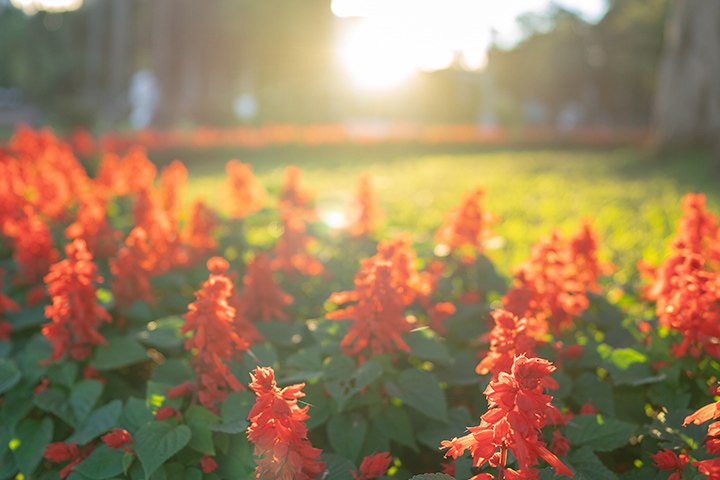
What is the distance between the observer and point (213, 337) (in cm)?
247

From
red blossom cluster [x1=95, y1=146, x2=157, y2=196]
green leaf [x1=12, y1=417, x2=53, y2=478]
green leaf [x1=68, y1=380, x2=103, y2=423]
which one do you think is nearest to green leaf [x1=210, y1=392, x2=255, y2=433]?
green leaf [x1=68, y1=380, x2=103, y2=423]

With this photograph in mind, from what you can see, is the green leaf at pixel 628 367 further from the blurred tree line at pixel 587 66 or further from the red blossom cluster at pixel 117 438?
the blurred tree line at pixel 587 66

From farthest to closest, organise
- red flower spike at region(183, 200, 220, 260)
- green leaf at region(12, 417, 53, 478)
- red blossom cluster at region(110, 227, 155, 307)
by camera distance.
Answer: red flower spike at region(183, 200, 220, 260) → red blossom cluster at region(110, 227, 155, 307) → green leaf at region(12, 417, 53, 478)

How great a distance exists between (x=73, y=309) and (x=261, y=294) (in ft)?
2.72

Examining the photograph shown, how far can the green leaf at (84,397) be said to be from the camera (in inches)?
107

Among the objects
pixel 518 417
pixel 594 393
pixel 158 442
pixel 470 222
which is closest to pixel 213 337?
pixel 158 442

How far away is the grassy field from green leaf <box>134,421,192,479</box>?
2.61m

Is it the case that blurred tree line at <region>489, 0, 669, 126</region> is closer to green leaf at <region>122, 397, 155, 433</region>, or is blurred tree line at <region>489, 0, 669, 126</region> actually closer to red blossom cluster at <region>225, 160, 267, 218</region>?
red blossom cluster at <region>225, 160, 267, 218</region>

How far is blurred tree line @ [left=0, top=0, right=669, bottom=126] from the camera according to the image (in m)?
32.9

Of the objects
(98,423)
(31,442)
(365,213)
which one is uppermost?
(365,213)

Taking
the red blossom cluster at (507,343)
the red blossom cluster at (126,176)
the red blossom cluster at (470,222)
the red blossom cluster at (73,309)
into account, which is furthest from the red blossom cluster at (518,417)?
the red blossom cluster at (126,176)

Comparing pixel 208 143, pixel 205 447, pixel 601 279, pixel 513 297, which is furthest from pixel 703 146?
pixel 205 447

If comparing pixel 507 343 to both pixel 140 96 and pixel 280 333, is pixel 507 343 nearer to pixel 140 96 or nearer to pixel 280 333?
pixel 280 333

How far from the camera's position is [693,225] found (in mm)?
3434
